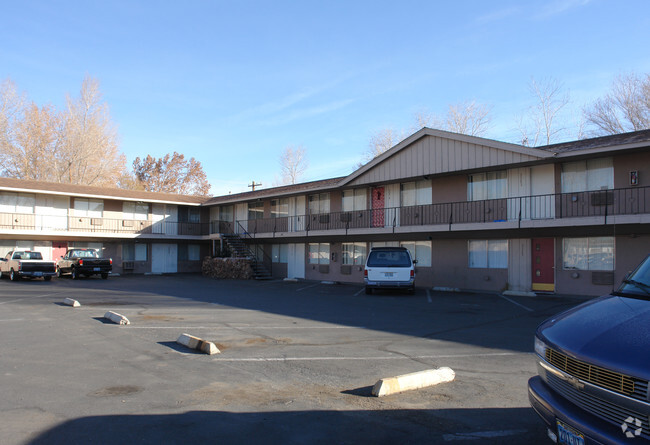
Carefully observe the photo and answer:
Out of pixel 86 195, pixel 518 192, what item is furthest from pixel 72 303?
pixel 86 195

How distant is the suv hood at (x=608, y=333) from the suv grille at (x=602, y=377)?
42 millimetres

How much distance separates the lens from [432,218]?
21969 millimetres

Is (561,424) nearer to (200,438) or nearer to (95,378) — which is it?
(200,438)

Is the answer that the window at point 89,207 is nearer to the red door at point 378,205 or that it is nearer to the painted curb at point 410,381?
the red door at point 378,205

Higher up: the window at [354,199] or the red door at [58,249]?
the window at [354,199]

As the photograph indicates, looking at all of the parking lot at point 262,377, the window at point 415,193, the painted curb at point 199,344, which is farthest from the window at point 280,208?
the painted curb at point 199,344

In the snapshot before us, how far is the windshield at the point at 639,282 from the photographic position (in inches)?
160

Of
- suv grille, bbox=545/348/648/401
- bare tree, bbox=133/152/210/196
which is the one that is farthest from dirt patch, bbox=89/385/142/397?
bare tree, bbox=133/152/210/196

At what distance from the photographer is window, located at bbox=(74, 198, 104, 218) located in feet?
102

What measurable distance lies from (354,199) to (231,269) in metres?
8.83

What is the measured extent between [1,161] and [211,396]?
45.0 m

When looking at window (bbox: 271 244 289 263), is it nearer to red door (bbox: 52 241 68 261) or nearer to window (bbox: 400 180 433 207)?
window (bbox: 400 180 433 207)

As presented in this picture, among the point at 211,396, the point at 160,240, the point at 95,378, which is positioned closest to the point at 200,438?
the point at 211,396

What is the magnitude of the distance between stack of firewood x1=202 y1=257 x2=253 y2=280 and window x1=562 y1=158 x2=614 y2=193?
1758 cm
